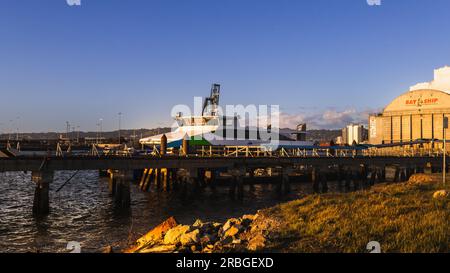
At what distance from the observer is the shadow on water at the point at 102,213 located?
22188mm

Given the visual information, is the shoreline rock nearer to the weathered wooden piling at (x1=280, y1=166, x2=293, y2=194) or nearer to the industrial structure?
the weathered wooden piling at (x1=280, y1=166, x2=293, y2=194)

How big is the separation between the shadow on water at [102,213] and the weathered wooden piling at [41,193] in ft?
2.28

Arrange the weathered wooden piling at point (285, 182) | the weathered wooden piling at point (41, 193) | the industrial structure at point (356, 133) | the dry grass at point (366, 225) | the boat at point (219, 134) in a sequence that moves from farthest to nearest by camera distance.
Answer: the industrial structure at point (356, 133)
the boat at point (219, 134)
the weathered wooden piling at point (285, 182)
the weathered wooden piling at point (41, 193)
the dry grass at point (366, 225)

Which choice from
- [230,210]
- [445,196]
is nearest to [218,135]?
[230,210]

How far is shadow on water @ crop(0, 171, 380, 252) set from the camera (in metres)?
22.2

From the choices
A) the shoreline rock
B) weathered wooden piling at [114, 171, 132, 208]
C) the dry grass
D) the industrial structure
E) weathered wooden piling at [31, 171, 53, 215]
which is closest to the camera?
the dry grass

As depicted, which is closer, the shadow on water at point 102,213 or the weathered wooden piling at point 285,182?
the shadow on water at point 102,213

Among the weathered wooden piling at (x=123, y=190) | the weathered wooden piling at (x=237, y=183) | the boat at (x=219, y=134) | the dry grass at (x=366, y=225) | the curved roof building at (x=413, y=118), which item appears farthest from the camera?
the curved roof building at (x=413, y=118)

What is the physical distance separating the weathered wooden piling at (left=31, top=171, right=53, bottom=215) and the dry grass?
20827 millimetres

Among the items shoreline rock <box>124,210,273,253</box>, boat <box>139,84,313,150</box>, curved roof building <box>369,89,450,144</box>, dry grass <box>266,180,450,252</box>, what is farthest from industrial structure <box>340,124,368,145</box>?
shoreline rock <box>124,210,273,253</box>

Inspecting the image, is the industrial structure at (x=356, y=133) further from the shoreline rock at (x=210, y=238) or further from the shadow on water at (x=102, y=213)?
the shoreline rock at (x=210, y=238)

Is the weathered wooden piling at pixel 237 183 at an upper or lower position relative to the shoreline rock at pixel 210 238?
lower

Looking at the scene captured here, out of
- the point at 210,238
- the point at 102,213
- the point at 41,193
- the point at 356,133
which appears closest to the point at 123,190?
the point at 102,213

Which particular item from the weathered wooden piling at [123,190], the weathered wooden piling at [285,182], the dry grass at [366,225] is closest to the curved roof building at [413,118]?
the weathered wooden piling at [285,182]
